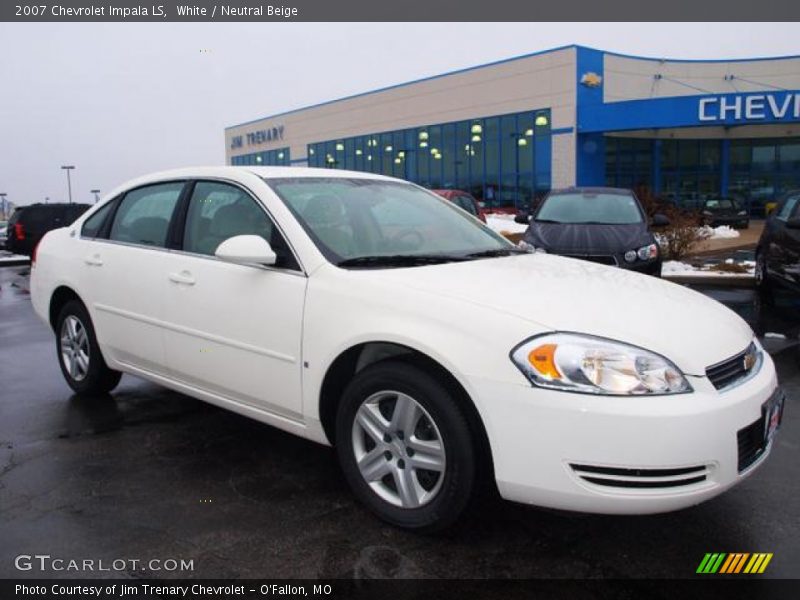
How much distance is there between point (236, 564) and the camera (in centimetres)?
278

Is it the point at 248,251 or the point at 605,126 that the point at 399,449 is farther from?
the point at 605,126

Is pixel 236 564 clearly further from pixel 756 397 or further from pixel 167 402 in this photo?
pixel 167 402

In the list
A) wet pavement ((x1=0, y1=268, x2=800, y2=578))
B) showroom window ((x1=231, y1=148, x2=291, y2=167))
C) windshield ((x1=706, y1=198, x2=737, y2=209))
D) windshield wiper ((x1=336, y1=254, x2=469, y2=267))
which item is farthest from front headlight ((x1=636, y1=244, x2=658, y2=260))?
showroom window ((x1=231, y1=148, x2=291, y2=167))

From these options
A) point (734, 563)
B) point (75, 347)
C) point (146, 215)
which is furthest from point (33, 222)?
point (734, 563)

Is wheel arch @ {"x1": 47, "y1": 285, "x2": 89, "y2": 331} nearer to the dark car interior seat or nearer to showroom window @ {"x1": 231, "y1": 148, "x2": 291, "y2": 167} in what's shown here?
the dark car interior seat

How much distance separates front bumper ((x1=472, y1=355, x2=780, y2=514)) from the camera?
2.54 meters

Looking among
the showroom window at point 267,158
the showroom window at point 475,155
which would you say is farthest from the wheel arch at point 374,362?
the showroom window at point 267,158

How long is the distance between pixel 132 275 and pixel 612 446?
3.11 meters

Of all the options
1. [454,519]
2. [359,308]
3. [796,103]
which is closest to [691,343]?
[454,519]

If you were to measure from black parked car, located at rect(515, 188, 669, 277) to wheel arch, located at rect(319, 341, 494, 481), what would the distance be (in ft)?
16.3

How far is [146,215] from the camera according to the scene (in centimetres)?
455

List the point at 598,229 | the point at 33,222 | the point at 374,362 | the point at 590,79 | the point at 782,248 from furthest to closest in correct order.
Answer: the point at 590,79 < the point at 33,222 < the point at 598,229 < the point at 782,248 < the point at 374,362

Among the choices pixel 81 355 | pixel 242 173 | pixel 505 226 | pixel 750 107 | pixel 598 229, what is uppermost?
→ pixel 750 107

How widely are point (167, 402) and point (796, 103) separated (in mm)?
27461
